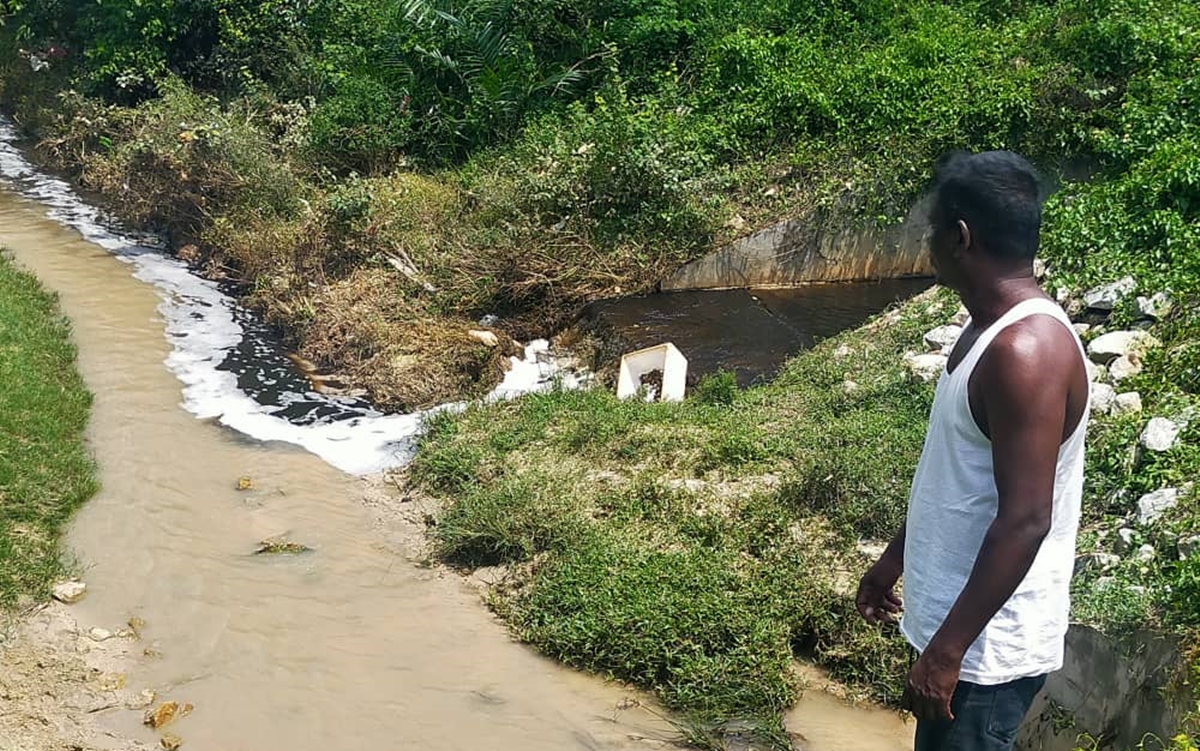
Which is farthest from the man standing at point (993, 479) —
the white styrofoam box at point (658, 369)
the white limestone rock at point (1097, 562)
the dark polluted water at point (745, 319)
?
the dark polluted water at point (745, 319)

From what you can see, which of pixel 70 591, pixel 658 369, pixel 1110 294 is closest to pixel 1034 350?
pixel 70 591

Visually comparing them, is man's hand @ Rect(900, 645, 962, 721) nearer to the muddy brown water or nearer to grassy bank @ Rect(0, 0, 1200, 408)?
the muddy brown water

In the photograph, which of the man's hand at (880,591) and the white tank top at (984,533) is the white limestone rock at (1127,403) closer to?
the man's hand at (880,591)

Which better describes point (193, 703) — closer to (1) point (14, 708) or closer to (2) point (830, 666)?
(1) point (14, 708)

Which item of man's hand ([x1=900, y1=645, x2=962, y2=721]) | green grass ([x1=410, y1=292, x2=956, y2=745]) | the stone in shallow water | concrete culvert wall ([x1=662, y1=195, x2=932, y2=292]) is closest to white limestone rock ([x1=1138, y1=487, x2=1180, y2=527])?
green grass ([x1=410, y1=292, x2=956, y2=745])

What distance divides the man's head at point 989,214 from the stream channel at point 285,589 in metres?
2.79

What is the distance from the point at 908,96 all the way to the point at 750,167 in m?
1.68

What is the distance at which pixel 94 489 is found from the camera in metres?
6.78

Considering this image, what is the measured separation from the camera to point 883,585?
2.74 metres

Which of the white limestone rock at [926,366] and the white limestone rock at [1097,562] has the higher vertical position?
the white limestone rock at [926,366]

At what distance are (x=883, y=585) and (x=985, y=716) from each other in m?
0.53

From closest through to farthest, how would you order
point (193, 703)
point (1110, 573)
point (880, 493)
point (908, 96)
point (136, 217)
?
1. point (1110, 573)
2. point (193, 703)
3. point (880, 493)
4. point (908, 96)
5. point (136, 217)

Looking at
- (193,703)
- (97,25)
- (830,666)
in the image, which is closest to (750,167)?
(830,666)

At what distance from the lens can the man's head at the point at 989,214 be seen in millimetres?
2191
